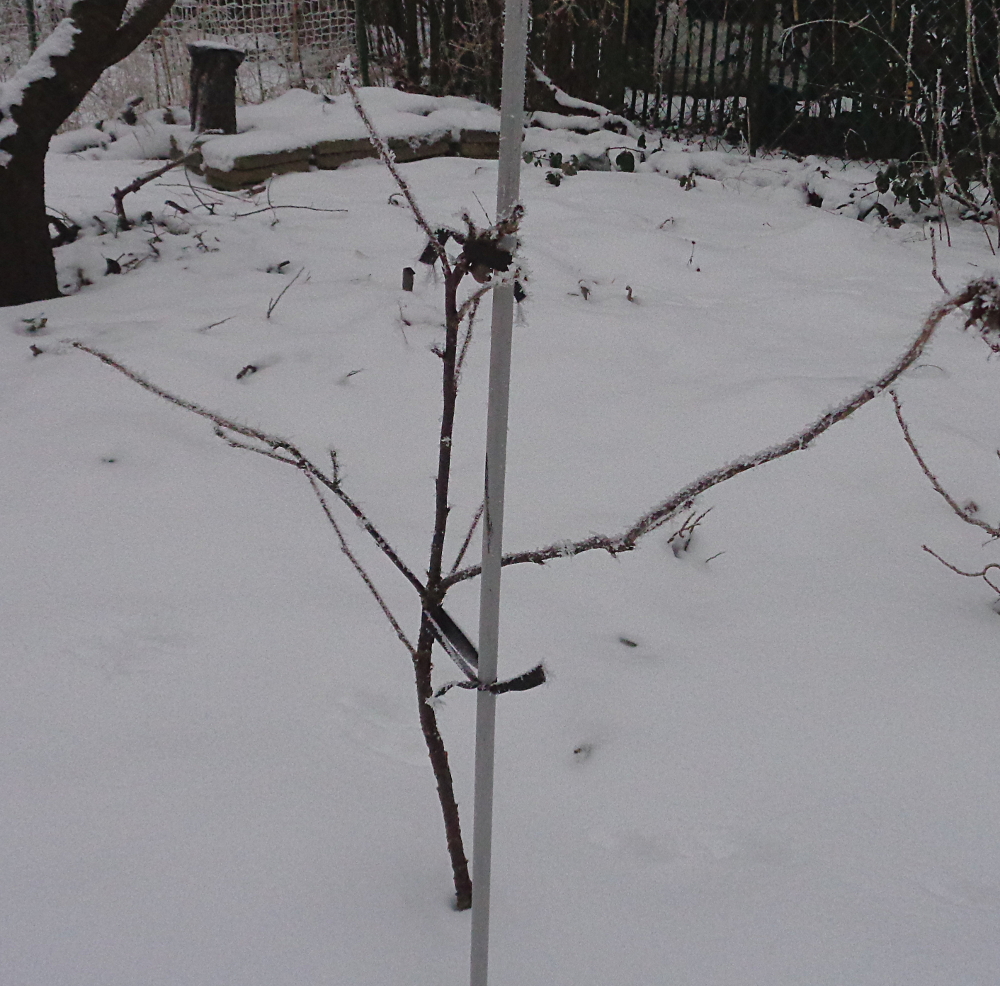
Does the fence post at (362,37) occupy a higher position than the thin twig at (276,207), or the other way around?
the fence post at (362,37)

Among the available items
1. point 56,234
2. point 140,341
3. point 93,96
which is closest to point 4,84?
point 56,234

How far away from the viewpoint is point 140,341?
2.39m

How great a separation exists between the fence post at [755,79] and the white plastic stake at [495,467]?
5597 millimetres

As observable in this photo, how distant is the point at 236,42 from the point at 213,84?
414 cm

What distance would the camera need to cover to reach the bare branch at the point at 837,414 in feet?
1.69

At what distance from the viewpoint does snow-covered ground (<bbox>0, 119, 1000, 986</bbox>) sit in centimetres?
97

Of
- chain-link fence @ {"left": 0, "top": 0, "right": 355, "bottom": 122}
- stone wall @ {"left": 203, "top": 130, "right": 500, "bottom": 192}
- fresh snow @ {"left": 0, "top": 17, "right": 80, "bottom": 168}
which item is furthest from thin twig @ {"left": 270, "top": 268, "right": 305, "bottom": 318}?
chain-link fence @ {"left": 0, "top": 0, "right": 355, "bottom": 122}

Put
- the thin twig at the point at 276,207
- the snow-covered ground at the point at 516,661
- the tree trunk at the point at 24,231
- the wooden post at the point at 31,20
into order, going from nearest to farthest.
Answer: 1. the snow-covered ground at the point at 516,661
2. the tree trunk at the point at 24,231
3. the thin twig at the point at 276,207
4. the wooden post at the point at 31,20

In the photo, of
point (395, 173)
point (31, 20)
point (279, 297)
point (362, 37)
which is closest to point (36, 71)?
point (279, 297)

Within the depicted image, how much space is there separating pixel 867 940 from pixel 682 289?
2.50 meters

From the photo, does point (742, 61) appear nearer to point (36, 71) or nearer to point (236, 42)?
point (36, 71)

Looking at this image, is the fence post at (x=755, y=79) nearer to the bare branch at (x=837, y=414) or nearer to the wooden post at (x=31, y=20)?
the wooden post at (x=31, y=20)

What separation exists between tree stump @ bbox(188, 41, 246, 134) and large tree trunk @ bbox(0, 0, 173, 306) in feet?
6.59

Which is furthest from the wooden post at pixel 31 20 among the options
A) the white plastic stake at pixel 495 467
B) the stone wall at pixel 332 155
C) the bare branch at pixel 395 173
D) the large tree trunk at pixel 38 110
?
the white plastic stake at pixel 495 467
